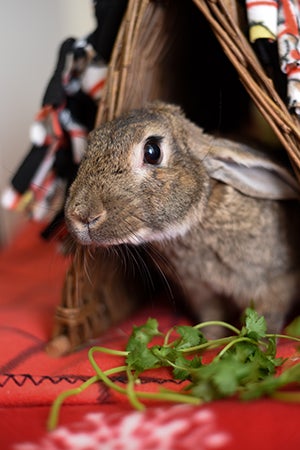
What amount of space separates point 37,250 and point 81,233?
5.03 feet

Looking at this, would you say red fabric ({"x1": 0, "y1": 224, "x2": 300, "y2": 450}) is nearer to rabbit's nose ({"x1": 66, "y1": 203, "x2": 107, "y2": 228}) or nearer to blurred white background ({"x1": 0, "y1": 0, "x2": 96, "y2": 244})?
rabbit's nose ({"x1": 66, "y1": 203, "x2": 107, "y2": 228})

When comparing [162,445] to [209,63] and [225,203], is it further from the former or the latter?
[209,63]

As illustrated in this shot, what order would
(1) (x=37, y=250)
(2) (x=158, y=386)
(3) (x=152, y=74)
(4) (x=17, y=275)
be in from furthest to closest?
1. (1) (x=37, y=250)
2. (4) (x=17, y=275)
3. (3) (x=152, y=74)
4. (2) (x=158, y=386)

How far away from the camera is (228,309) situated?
1.78m

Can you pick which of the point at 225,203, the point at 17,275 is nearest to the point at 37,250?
the point at 17,275

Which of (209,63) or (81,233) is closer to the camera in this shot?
(81,233)

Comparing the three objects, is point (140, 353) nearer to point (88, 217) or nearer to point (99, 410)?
point (99, 410)

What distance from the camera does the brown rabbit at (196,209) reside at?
4.57 ft

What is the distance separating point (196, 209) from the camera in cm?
153

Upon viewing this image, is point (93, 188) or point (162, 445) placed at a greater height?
point (93, 188)

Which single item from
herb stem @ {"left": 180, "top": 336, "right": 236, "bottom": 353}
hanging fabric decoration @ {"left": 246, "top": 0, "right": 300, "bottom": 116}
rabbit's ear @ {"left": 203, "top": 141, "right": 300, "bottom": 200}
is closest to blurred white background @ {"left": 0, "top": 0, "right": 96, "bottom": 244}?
rabbit's ear @ {"left": 203, "top": 141, "right": 300, "bottom": 200}

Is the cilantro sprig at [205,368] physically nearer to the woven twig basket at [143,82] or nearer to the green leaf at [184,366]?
the green leaf at [184,366]

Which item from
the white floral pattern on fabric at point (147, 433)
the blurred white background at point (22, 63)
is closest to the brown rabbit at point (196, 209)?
the white floral pattern on fabric at point (147, 433)

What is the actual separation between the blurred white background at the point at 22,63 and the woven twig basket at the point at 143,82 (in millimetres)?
1375
